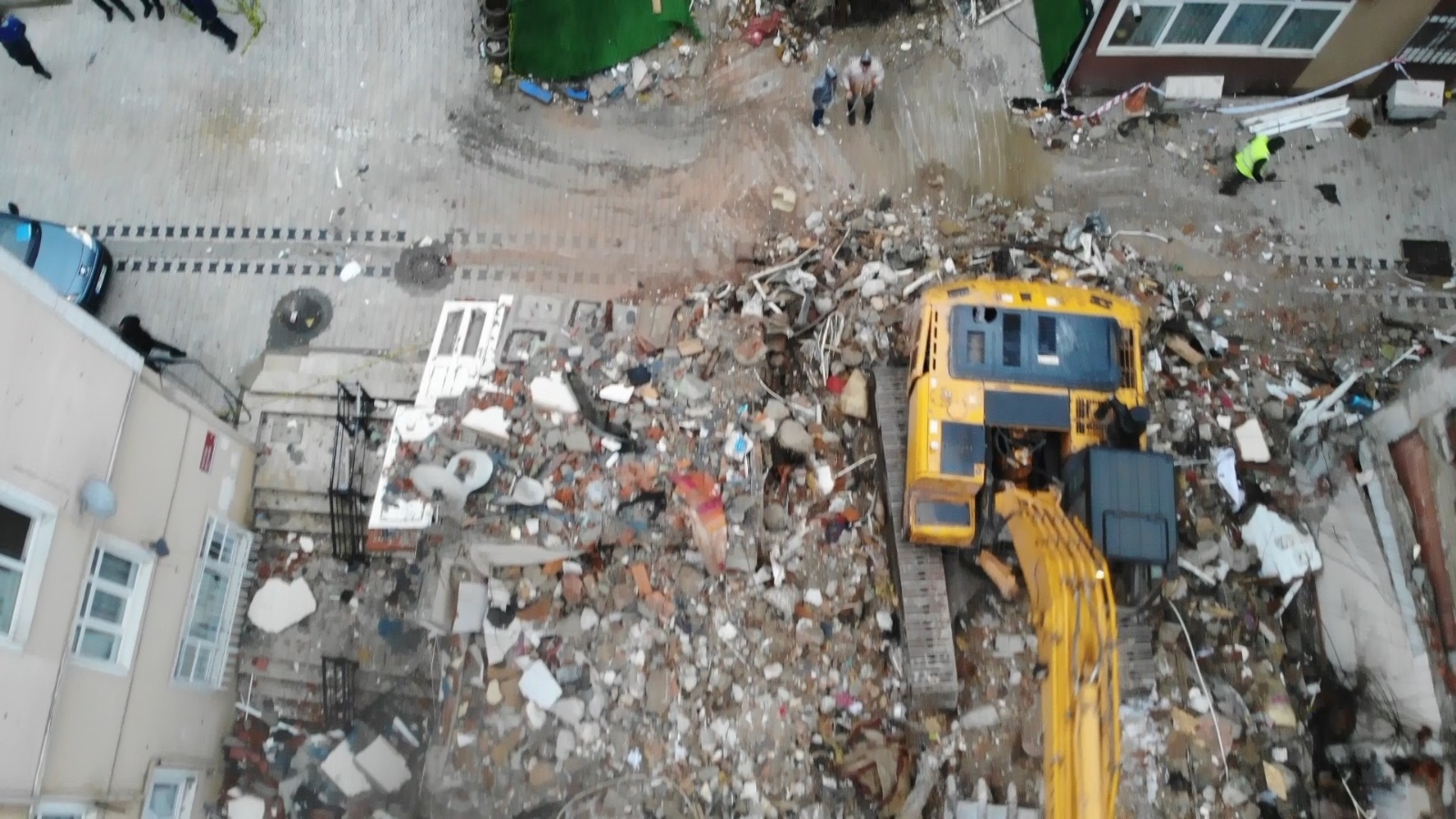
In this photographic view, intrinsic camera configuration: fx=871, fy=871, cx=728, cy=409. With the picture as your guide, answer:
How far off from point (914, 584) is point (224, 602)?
6.62 metres

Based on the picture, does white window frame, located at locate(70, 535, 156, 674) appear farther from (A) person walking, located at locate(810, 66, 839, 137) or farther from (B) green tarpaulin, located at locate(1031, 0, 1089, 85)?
(B) green tarpaulin, located at locate(1031, 0, 1089, 85)

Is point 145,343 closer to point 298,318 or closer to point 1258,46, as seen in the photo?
point 298,318

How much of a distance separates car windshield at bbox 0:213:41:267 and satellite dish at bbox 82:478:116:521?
5.08 metres

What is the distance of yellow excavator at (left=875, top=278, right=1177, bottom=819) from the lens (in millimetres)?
6676

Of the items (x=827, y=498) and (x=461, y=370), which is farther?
(x=461, y=370)

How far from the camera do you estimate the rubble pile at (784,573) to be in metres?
7.93

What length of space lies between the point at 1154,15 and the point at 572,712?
9.65m

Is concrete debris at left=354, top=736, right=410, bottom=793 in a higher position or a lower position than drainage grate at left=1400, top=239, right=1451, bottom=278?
lower

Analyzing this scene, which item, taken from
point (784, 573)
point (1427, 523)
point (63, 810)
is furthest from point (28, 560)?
point (1427, 523)

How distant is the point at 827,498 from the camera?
8.80 meters

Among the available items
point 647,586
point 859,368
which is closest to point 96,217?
point 647,586

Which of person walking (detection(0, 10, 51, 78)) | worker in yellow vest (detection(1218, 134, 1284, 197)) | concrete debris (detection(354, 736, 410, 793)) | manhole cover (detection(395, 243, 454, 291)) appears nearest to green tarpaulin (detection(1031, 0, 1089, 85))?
worker in yellow vest (detection(1218, 134, 1284, 197))

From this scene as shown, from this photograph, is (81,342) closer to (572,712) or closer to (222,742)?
(222,742)

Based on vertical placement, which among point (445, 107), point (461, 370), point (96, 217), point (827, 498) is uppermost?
point (445, 107)
